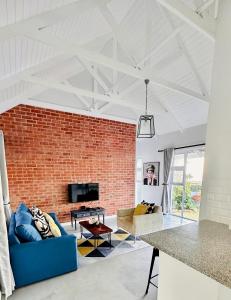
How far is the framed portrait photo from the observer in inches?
243

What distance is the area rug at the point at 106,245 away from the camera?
10.5 feet

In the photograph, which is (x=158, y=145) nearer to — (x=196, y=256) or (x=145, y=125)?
(x=145, y=125)

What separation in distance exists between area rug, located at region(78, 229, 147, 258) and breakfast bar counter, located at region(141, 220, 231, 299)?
210 centimetres

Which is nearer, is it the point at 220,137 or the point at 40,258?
the point at 220,137

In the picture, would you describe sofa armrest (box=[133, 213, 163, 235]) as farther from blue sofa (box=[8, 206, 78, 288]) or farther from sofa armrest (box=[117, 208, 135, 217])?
blue sofa (box=[8, 206, 78, 288])

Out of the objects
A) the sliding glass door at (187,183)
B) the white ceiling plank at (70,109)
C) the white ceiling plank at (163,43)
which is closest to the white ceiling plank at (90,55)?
the white ceiling plank at (163,43)

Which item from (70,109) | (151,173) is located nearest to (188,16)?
(70,109)

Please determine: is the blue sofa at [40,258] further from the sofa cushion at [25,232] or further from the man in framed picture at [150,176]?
the man in framed picture at [150,176]

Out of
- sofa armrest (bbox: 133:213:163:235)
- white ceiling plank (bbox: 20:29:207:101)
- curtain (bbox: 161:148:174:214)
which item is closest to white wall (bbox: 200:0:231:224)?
white ceiling plank (bbox: 20:29:207:101)

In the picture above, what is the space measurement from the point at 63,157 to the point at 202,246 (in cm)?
406

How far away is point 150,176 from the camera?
6477mm

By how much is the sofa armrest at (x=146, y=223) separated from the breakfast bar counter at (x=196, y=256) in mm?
2114

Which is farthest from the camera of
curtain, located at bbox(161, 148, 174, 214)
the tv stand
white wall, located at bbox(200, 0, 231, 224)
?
curtain, located at bbox(161, 148, 174, 214)

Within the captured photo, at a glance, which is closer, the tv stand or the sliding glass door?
the tv stand
